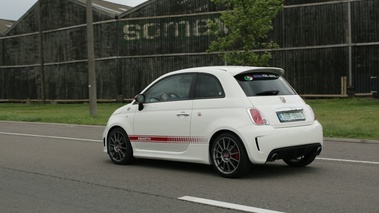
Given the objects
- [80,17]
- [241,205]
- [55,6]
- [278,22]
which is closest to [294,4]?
[278,22]

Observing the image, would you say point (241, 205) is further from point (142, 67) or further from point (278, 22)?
point (142, 67)

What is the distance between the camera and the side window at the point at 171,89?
8.30m

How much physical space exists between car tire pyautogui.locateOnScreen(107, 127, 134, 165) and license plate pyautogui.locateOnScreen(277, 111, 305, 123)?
2.96 meters

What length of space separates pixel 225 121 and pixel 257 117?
493mm

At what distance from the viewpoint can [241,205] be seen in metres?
5.86

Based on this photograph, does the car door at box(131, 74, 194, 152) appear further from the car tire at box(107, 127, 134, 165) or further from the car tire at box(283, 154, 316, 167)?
the car tire at box(283, 154, 316, 167)

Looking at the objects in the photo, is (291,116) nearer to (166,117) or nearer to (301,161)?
(301,161)

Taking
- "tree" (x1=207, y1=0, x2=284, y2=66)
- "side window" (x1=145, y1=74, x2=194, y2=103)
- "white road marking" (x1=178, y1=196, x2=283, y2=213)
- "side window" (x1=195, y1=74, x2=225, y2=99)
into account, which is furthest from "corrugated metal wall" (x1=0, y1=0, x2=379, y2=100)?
"white road marking" (x1=178, y1=196, x2=283, y2=213)

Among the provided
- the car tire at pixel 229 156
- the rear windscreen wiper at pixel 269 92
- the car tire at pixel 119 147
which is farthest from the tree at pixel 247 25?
the car tire at pixel 229 156

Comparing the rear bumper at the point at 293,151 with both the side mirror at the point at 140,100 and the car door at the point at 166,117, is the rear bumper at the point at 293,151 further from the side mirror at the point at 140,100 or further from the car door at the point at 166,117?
the side mirror at the point at 140,100

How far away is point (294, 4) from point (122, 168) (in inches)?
1080

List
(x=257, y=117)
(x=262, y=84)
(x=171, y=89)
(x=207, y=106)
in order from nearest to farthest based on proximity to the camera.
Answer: (x=257, y=117) < (x=207, y=106) < (x=262, y=84) < (x=171, y=89)

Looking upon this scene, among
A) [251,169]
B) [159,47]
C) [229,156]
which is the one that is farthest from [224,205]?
[159,47]

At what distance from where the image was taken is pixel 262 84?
7.89 metres
